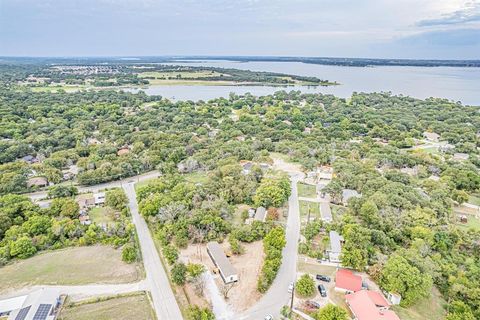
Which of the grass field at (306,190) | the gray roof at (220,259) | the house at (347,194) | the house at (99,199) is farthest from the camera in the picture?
the grass field at (306,190)

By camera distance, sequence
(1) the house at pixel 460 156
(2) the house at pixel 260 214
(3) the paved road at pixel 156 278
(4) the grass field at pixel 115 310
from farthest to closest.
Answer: (1) the house at pixel 460 156
(2) the house at pixel 260 214
(3) the paved road at pixel 156 278
(4) the grass field at pixel 115 310

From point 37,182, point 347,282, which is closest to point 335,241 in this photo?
point 347,282

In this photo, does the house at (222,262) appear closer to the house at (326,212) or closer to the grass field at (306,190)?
the house at (326,212)

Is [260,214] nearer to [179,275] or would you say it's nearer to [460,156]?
[179,275]

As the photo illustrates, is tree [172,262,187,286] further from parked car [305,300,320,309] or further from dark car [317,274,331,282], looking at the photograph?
dark car [317,274,331,282]

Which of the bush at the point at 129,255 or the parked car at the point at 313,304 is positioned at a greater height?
the bush at the point at 129,255

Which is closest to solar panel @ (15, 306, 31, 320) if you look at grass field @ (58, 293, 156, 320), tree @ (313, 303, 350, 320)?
grass field @ (58, 293, 156, 320)

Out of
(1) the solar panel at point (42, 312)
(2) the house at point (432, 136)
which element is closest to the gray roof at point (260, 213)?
(1) the solar panel at point (42, 312)
